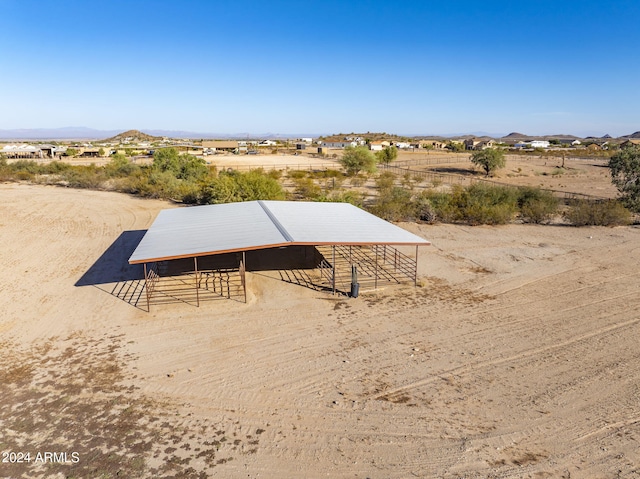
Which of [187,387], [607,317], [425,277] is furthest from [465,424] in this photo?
[425,277]

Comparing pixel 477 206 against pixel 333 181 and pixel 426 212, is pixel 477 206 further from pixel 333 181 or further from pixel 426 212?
pixel 333 181

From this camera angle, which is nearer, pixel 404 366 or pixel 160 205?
pixel 404 366

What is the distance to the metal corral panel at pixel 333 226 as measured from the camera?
601 inches

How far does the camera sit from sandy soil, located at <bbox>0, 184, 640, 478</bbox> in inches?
319

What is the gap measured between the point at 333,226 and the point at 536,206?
18.5 metres

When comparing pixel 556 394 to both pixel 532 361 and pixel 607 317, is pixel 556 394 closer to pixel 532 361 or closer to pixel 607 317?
pixel 532 361

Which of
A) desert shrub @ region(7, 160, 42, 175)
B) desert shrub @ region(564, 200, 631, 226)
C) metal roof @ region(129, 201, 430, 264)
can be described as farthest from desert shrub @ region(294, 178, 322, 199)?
desert shrub @ region(7, 160, 42, 175)

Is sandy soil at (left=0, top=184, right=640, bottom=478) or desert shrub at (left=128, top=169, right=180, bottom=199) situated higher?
desert shrub at (left=128, top=169, right=180, bottom=199)

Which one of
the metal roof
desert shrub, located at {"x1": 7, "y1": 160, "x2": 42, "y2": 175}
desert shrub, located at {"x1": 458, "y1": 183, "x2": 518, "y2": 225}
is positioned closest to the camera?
the metal roof

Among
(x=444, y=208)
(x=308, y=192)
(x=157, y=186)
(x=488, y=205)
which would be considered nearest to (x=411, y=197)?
(x=444, y=208)

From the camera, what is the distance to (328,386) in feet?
34.1

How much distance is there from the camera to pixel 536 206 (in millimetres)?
29891

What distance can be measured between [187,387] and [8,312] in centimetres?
815

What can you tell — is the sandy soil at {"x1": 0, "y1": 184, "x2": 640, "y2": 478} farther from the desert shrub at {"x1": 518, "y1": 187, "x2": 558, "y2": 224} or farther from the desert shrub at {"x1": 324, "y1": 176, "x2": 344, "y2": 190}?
the desert shrub at {"x1": 324, "y1": 176, "x2": 344, "y2": 190}
